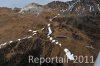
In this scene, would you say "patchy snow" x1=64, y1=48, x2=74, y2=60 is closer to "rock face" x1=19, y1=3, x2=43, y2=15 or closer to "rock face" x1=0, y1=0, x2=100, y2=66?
"rock face" x1=0, y1=0, x2=100, y2=66

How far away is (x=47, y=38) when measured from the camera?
4883 millimetres

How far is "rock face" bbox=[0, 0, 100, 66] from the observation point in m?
4.49

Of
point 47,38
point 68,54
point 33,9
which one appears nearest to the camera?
point 68,54

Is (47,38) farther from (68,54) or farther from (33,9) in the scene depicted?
(33,9)

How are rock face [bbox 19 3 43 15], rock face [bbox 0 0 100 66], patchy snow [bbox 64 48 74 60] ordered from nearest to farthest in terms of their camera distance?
1. patchy snow [bbox 64 48 74 60]
2. rock face [bbox 0 0 100 66]
3. rock face [bbox 19 3 43 15]

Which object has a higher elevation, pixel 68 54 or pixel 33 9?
pixel 33 9

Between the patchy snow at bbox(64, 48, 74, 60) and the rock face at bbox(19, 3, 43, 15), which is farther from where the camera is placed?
the rock face at bbox(19, 3, 43, 15)

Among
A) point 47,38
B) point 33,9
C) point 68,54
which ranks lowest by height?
point 68,54

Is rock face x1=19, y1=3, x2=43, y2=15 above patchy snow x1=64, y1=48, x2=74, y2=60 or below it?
above

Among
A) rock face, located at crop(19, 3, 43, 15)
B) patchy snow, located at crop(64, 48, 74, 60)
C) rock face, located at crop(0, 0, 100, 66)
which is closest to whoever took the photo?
patchy snow, located at crop(64, 48, 74, 60)

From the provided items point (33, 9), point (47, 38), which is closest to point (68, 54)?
point (47, 38)

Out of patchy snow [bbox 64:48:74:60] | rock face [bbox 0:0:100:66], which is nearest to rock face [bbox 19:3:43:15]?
rock face [bbox 0:0:100:66]

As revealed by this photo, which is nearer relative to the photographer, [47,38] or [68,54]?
[68,54]

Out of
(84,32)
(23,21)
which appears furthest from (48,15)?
(84,32)
